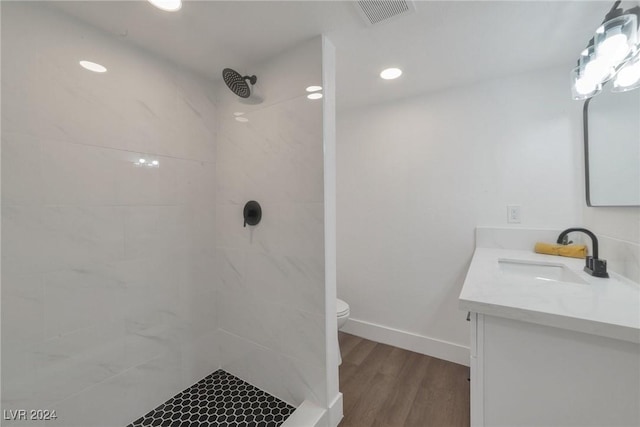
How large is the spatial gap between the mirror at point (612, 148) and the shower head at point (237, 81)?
191cm

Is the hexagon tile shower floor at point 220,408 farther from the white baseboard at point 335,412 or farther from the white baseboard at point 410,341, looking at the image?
the white baseboard at point 410,341

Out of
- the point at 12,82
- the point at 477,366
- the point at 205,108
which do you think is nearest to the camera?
the point at 477,366

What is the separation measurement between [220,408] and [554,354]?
1.68 m

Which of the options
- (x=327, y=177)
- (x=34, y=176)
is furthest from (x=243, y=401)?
(x=34, y=176)

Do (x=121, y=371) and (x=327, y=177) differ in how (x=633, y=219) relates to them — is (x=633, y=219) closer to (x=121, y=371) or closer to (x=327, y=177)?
(x=327, y=177)

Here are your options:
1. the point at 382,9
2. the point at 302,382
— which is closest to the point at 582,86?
the point at 382,9

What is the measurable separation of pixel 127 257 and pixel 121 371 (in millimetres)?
623

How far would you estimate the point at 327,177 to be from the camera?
135 centimetres

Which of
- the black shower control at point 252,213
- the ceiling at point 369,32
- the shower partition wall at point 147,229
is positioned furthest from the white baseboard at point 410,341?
the ceiling at point 369,32

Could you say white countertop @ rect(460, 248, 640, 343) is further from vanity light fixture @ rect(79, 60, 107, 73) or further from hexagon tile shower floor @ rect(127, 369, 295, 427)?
vanity light fixture @ rect(79, 60, 107, 73)

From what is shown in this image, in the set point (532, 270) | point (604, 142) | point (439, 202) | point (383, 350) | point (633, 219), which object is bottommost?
point (383, 350)

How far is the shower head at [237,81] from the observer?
142cm

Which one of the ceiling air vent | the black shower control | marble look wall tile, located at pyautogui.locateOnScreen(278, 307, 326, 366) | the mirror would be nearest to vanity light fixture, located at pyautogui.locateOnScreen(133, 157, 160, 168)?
the black shower control

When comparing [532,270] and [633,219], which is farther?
[532,270]
